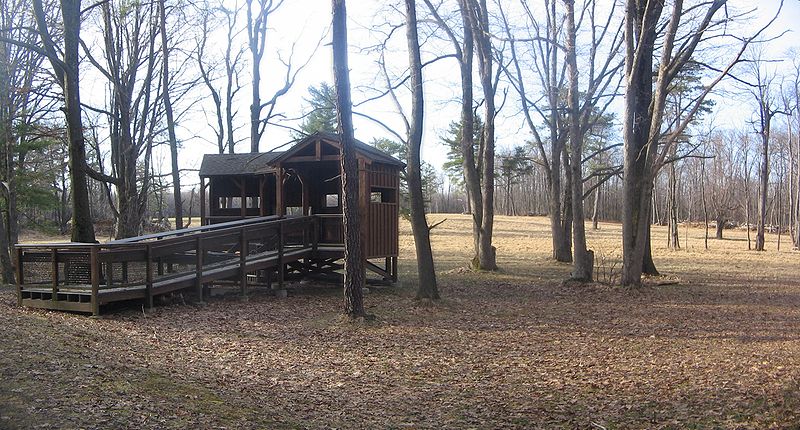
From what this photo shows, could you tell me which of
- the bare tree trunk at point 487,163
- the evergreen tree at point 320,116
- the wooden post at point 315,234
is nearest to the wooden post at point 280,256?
the wooden post at point 315,234

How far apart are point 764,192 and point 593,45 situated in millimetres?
15859

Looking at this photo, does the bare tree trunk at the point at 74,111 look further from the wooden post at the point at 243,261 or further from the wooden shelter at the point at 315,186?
the wooden shelter at the point at 315,186

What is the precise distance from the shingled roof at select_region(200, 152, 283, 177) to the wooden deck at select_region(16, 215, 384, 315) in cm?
258

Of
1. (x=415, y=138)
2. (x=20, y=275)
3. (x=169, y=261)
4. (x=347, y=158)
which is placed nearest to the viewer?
(x=20, y=275)

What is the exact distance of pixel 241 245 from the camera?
13.3 m

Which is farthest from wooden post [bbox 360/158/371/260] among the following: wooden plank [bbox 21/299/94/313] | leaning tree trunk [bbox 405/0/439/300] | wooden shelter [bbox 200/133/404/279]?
wooden plank [bbox 21/299/94/313]

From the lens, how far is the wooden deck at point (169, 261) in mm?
10227

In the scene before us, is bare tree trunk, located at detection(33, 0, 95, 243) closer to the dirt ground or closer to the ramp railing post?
the dirt ground

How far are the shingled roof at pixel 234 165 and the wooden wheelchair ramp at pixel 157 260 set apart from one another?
273 centimetres

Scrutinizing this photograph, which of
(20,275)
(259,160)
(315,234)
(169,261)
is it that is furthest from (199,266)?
(259,160)

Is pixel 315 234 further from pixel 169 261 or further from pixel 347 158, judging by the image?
pixel 347 158

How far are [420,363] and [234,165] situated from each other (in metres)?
12.1

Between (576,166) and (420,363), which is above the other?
(576,166)

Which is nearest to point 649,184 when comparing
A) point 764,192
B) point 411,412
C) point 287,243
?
point 287,243
